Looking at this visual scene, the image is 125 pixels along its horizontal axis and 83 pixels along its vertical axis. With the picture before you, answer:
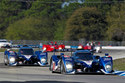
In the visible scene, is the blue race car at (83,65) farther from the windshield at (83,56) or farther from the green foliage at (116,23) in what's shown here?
the green foliage at (116,23)

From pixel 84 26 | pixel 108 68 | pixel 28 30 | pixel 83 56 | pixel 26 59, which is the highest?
pixel 84 26

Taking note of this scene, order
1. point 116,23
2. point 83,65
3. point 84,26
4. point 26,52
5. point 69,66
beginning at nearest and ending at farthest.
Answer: point 69,66 < point 83,65 < point 26,52 < point 116,23 < point 84,26

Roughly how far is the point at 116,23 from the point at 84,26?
298 inches

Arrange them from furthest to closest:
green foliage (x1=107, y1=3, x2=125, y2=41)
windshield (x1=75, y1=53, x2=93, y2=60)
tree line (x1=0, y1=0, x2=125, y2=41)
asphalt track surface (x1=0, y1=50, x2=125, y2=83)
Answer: tree line (x1=0, y1=0, x2=125, y2=41) < green foliage (x1=107, y1=3, x2=125, y2=41) < windshield (x1=75, y1=53, x2=93, y2=60) < asphalt track surface (x1=0, y1=50, x2=125, y2=83)

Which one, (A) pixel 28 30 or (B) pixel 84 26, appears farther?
(B) pixel 84 26

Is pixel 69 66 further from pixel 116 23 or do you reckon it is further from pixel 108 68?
pixel 116 23

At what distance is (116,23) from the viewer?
288 ft

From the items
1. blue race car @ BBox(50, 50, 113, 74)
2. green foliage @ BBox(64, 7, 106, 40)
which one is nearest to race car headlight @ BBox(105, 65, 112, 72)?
blue race car @ BBox(50, 50, 113, 74)

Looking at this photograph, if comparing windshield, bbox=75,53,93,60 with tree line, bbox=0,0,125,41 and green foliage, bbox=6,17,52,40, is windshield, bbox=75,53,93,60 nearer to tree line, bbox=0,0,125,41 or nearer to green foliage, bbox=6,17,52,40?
tree line, bbox=0,0,125,41

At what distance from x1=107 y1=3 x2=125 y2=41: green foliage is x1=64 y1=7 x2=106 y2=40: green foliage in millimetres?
3079

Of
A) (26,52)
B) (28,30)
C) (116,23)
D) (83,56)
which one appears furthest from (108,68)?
(116,23)

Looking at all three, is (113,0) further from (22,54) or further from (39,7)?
(22,54)

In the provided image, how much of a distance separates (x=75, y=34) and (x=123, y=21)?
11.6 metres

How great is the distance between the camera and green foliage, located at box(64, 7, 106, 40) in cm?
8756
